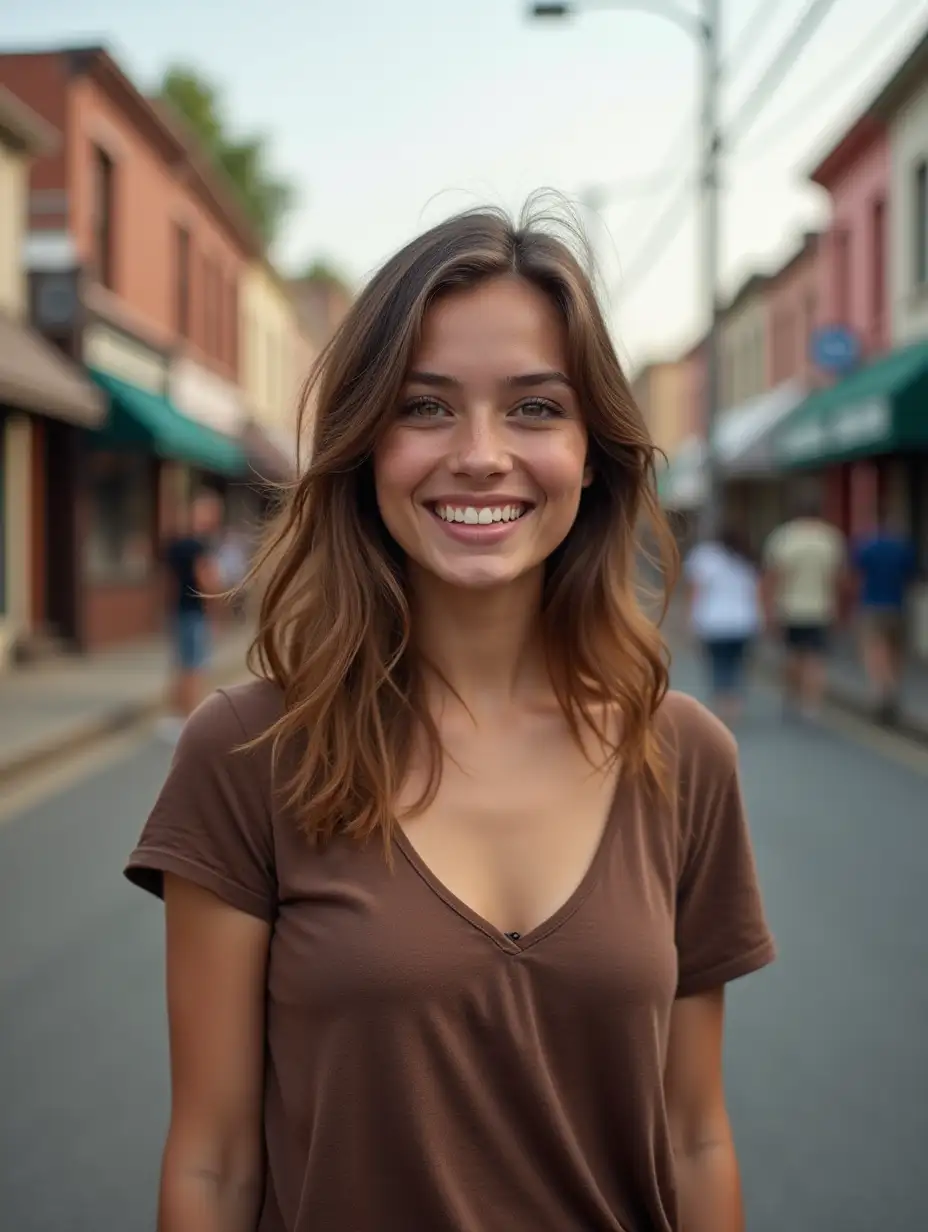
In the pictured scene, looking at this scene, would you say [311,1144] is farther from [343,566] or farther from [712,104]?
[712,104]

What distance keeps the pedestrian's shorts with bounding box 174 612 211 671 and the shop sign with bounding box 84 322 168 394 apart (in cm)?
769

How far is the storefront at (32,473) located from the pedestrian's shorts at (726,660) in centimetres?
746

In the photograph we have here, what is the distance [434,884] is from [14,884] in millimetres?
5908

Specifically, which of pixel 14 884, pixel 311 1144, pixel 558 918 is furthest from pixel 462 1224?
pixel 14 884

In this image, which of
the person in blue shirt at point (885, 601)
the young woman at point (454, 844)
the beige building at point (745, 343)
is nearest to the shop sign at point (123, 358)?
the person in blue shirt at point (885, 601)

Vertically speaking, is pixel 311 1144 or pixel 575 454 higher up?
pixel 575 454

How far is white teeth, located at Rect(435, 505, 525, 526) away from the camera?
1.85 m

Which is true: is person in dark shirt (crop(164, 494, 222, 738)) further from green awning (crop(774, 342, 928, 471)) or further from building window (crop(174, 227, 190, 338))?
building window (crop(174, 227, 190, 338))

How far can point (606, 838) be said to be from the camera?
181cm

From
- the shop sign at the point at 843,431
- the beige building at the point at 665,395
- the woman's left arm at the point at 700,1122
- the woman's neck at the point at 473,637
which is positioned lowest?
the woman's left arm at the point at 700,1122

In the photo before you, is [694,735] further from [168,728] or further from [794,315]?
[794,315]

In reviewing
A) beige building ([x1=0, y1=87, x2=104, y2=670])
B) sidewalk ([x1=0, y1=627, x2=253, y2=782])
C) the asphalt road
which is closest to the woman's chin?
the asphalt road

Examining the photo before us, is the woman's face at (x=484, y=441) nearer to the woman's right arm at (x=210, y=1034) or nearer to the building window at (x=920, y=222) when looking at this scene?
the woman's right arm at (x=210, y=1034)

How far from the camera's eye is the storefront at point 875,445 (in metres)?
17.3
